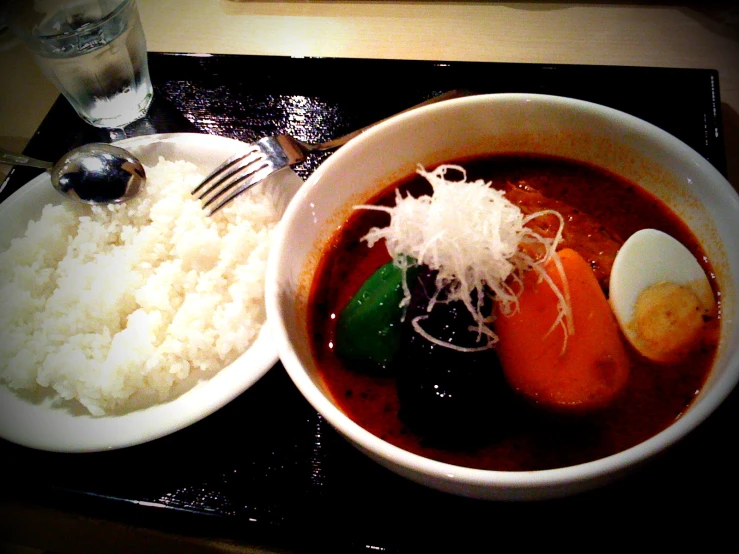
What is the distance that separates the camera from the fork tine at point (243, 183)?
1466 millimetres

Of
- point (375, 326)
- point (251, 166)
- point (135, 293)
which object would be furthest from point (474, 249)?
point (135, 293)

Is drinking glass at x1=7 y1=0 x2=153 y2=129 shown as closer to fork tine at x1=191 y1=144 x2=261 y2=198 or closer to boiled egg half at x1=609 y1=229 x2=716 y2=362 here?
fork tine at x1=191 y1=144 x2=261 y2=198

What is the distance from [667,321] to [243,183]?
1036 mm

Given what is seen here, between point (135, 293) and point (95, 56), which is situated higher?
point (95, 56)

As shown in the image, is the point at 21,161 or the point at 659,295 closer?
the point at 659,295

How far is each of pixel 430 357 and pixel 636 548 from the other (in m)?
0.46

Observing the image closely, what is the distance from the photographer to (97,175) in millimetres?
1607

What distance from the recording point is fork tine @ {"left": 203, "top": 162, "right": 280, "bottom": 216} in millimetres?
1466

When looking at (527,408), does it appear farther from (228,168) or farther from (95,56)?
(95,56)

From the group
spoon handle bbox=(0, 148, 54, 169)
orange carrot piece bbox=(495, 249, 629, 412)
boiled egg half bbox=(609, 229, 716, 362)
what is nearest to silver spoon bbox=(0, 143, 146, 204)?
spoon handle bbox=(0, 148, 54, 169)

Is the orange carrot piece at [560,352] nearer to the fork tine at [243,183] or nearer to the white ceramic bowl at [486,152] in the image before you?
the white ceramic bowl at [486,152]

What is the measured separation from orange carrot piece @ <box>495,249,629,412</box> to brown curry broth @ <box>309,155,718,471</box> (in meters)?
0.03

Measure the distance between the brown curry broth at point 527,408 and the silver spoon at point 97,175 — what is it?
76cm

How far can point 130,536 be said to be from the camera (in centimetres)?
114
